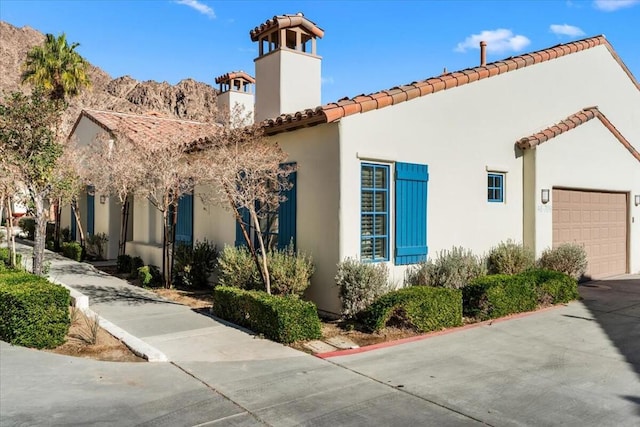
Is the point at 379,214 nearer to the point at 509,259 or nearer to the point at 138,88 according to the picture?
the point at 509,259

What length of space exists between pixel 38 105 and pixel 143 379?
5675mm

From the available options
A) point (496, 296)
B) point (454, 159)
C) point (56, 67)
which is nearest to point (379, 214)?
point (454, 159)

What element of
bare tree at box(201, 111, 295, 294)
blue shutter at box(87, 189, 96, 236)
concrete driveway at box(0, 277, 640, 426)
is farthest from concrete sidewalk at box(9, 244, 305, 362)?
blue shutter at box(87, 189, 96, 236)

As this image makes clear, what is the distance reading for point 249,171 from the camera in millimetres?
8375

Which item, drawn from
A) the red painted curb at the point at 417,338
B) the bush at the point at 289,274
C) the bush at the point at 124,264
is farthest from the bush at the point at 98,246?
the red painted curb at the point at 417,338

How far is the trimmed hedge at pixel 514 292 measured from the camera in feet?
28.5

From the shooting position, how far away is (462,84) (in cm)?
1019

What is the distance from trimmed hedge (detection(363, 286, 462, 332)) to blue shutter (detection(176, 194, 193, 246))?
6361mm

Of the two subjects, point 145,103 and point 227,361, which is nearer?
point 227,361

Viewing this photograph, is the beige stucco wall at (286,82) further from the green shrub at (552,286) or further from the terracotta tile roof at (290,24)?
the green shrub at (552,286)

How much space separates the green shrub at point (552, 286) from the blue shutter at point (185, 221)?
789 centimetres

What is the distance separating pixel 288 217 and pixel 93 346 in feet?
13.0

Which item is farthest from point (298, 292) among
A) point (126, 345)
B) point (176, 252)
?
point (176, 252)

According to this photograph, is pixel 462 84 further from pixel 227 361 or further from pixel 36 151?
pixel 36 151
